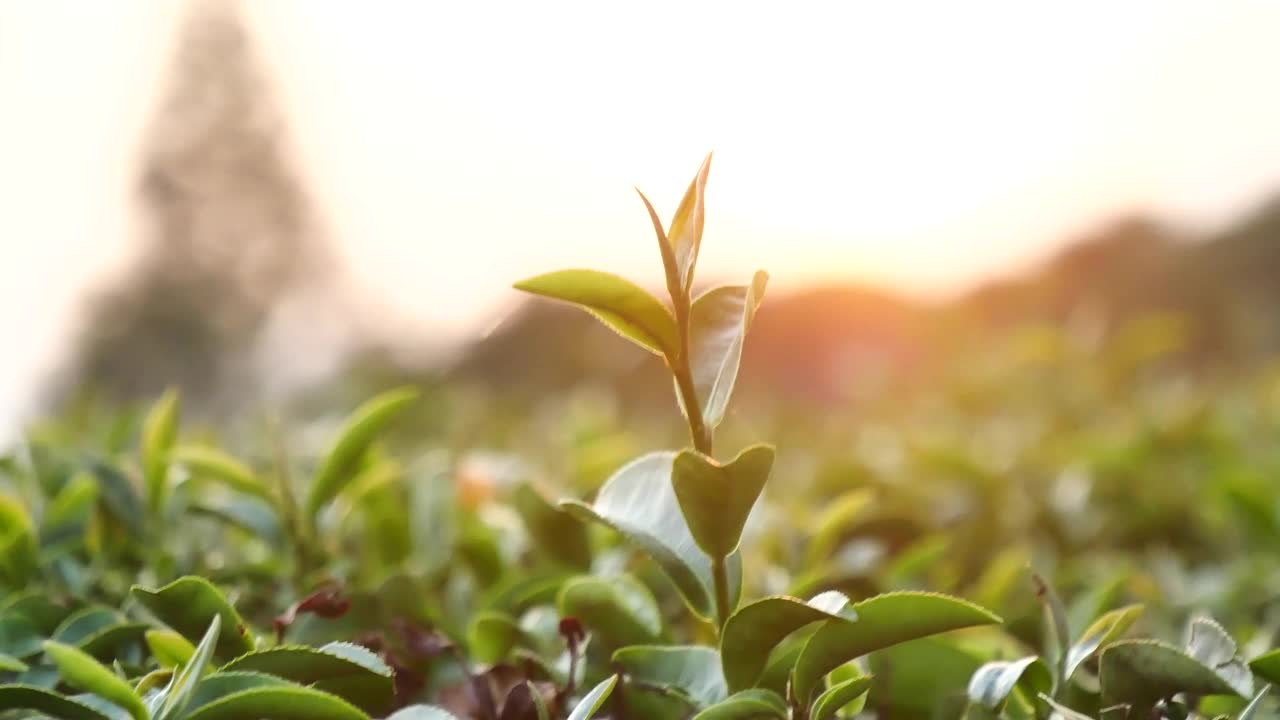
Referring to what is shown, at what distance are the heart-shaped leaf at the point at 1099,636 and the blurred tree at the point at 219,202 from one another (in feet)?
40.5

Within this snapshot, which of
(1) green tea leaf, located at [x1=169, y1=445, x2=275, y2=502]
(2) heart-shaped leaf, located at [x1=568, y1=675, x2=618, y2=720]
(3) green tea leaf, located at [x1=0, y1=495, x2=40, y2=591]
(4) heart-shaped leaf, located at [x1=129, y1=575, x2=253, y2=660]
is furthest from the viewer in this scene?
(1) green tea leaf, located at [x1=169, y1=445, x2=275, y2=502]

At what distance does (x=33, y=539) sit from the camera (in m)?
0.94

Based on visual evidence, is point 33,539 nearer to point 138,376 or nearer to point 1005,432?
point 1005,432

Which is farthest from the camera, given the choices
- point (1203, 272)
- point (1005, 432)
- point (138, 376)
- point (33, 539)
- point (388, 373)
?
point (138, 376)

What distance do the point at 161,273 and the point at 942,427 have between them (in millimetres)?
12086

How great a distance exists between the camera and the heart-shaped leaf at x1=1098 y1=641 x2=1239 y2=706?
623 millimetres

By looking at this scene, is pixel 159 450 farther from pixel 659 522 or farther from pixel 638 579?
pixel 659 522

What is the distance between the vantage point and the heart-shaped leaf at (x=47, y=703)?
604mm

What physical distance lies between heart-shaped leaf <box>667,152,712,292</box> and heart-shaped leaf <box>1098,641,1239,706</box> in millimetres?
329

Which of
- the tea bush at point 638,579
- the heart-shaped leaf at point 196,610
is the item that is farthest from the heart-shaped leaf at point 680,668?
the heart-shaped leaf at point 196,610

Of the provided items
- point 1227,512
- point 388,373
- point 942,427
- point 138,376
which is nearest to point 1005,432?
point 942,427

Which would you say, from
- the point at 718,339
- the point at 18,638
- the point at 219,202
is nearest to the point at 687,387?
the point at 718,339

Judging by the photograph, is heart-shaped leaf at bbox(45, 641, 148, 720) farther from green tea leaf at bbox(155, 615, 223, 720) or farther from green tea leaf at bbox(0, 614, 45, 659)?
green tea leaf at bbox(0, 614, 45, 659)

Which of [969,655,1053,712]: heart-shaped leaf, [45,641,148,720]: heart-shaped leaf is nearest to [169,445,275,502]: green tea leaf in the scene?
[45,641,148,720]: heart-shaped leaf
